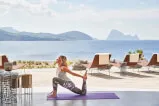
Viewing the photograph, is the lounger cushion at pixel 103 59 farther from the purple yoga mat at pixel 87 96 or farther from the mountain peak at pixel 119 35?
the mountain peak at pixel 119 35

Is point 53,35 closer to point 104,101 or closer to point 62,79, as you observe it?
point 62,79

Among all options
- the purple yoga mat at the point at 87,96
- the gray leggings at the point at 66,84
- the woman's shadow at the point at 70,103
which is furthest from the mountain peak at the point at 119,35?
the woman's shadow at the point at 70,103

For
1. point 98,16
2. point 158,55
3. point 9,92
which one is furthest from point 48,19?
point 9,92

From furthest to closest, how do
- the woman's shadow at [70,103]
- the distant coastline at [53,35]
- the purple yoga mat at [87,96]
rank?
the distant coastline at [53,35], the purple yoga mat at [87,96], the woman's shadow at [70,103]

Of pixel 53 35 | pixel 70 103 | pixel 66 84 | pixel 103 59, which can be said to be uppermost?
pixel 53 35

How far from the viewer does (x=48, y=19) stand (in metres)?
70.4

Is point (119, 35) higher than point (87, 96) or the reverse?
higher

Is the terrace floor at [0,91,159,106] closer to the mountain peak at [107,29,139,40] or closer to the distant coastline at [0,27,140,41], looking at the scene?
the distant coastline at [0,27,140,41]

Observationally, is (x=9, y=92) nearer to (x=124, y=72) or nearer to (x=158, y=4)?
(x=124, y=72)

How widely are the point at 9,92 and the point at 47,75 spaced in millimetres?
4850

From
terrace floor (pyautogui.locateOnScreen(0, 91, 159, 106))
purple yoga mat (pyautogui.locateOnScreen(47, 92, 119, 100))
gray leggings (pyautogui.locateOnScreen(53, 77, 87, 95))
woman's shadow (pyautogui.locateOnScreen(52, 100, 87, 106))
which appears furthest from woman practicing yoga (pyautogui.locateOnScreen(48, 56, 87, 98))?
woman's shadow (pyautogui.locateOnScreen(52, 100, 87, 106))

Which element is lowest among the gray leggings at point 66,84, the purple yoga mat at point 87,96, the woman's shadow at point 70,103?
the woman's shadow at point 70,103

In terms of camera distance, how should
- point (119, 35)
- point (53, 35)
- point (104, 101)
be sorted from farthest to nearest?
1. point (53, 35)
2. point (119, 35)
3. point (104, 101)

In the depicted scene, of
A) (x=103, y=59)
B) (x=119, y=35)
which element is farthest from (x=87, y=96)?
(x=119, y=35)
